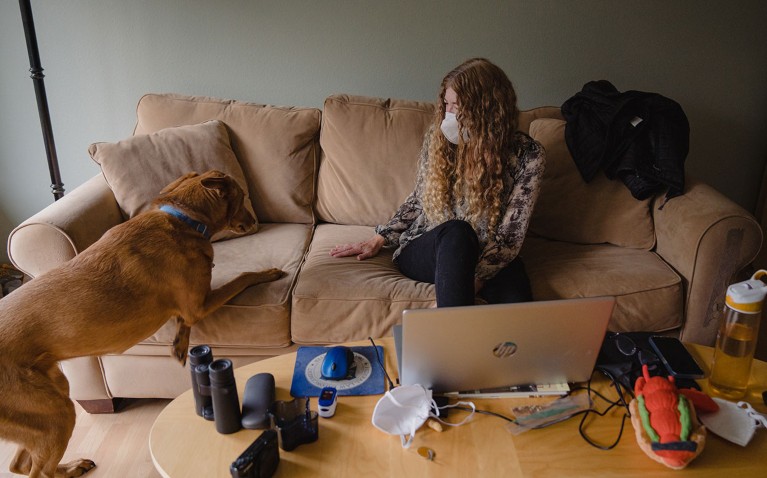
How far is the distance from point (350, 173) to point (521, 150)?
0.77 m

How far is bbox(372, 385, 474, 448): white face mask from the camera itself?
108 centimetres

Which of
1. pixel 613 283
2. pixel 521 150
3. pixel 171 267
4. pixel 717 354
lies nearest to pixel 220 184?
pixel 171 267

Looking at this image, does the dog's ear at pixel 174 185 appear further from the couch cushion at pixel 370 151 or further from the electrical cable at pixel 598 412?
the electrical cable at pixel 598 412

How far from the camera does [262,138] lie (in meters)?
2.23

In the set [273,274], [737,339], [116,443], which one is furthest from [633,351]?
[116,443]

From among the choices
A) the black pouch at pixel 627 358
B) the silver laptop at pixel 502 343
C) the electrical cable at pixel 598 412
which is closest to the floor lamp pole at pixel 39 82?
the silver laptop at pixel 502 343

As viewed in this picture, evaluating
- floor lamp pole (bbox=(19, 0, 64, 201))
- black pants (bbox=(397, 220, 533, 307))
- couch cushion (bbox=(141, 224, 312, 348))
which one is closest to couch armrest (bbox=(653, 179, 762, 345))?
black pants (bbox=(397, 220, 533, 307))

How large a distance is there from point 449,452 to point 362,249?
103 cm

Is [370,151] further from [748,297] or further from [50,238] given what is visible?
[748,297]

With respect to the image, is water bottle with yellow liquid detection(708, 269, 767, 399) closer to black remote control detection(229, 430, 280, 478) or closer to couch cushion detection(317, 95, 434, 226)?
black remote control detection(229, 430, 280, 478)

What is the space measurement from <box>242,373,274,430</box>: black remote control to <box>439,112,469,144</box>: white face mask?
0.95 metres

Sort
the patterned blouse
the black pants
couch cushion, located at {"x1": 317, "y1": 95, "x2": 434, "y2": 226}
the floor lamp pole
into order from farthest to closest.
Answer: couch cushion, located at {"x1": 317, "y1": 95, "x2": 434, "y2": 226}, the floor lamp pole, the patterned blouse, the black pants

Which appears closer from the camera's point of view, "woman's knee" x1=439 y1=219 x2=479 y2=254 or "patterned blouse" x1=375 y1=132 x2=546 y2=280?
"woman's knee" x1=439 y1=219 x2=479 y2=254

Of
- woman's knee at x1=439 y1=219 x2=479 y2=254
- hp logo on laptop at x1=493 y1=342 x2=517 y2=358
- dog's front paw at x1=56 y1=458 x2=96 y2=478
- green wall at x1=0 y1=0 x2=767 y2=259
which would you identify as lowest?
dog's front paw at x1=56 y1=458 x2=96 y2=478
